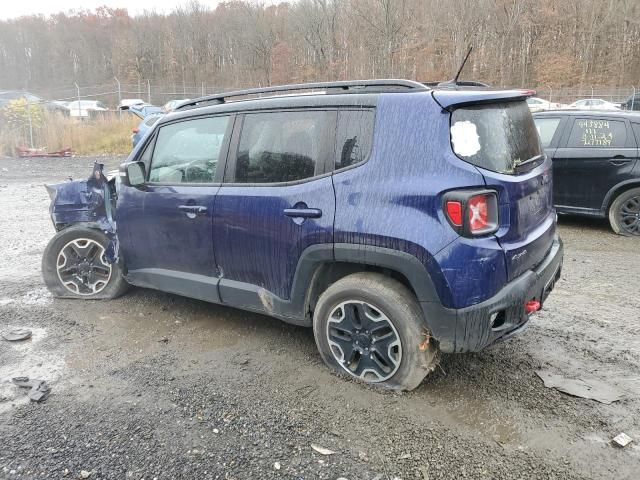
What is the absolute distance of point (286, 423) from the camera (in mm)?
2914

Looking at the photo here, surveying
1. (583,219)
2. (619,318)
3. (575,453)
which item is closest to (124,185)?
(575,453)

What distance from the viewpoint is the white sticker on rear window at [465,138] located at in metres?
2.82

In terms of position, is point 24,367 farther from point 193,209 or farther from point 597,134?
point 597,134

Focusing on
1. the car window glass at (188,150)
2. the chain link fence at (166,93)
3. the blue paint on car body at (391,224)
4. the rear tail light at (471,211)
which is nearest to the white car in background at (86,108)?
the chain link fence at (166,93)

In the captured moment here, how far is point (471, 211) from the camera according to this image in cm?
270

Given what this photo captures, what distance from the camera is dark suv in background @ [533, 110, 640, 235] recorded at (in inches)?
264

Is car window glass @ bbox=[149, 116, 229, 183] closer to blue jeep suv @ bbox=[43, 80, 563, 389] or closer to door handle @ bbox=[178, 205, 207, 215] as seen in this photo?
blue jeep suv @ bbox=[43, 80, 563, 389]

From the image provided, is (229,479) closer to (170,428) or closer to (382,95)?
(170,428)

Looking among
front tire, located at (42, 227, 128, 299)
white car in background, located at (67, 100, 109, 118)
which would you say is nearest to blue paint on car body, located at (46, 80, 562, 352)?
front tire, located at (42, 227, 128, 299)

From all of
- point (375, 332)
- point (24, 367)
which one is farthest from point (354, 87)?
point (24, 367)

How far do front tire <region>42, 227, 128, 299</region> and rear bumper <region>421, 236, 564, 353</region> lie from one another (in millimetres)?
3150

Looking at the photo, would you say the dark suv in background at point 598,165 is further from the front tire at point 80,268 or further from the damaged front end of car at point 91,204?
the front tire at point 80,268

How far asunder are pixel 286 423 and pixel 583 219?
671 cm

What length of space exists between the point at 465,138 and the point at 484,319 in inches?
38.9
